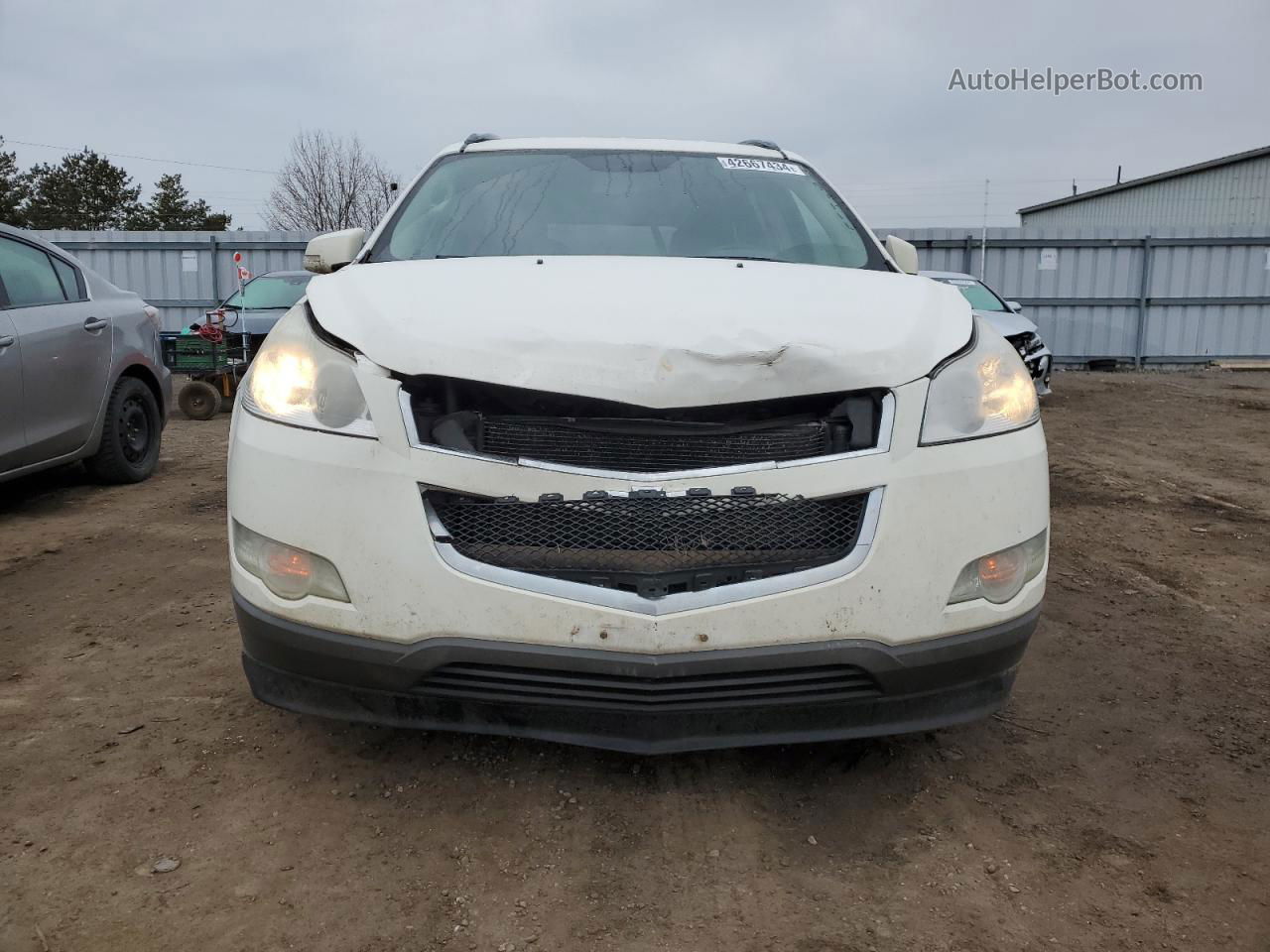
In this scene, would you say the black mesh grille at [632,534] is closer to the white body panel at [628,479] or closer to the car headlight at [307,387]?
the white body panel at [628,479]

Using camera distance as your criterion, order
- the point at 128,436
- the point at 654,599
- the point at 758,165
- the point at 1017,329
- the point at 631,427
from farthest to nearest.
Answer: the point at 1017,329, the point at 128,436, the point at 758,165, the point at 631,427, the point at 654,599

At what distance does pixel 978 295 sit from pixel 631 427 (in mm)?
10814

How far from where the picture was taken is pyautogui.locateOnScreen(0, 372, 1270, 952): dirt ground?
1.85m

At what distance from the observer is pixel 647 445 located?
2059mm

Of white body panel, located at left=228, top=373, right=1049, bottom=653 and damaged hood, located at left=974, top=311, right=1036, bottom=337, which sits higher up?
damaged hood, located at left=974, top=311, right=1036, bottom=337

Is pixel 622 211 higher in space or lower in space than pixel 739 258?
higher

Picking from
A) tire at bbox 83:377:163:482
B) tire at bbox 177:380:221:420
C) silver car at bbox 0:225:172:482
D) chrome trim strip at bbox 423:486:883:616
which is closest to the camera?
chrome trim strip at bbox 423:486:883:616

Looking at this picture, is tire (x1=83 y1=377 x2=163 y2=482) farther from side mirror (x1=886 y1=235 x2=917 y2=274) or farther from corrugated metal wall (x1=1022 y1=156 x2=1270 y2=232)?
corrugated metal wall (x1=1022 y1=156 x2=1270 y2=232)

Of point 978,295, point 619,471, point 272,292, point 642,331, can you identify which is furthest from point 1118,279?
point 619,471

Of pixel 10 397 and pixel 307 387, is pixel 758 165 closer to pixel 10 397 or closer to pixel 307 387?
pixel 307 387

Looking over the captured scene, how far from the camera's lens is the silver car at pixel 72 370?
15.6 ft

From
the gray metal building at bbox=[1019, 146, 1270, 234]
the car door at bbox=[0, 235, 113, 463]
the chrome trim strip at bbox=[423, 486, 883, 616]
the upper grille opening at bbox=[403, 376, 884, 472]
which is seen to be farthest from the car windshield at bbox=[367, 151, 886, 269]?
the gray metal building at bbox=[1019, 146, 1270, 234]

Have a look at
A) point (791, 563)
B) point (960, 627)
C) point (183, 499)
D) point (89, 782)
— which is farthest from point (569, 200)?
point (183, 499)

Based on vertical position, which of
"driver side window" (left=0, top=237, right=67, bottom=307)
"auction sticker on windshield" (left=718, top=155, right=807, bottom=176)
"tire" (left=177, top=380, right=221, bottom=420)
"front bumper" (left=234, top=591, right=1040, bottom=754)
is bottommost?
"tire" (left=177, top=380, right=221, bottom=420)
